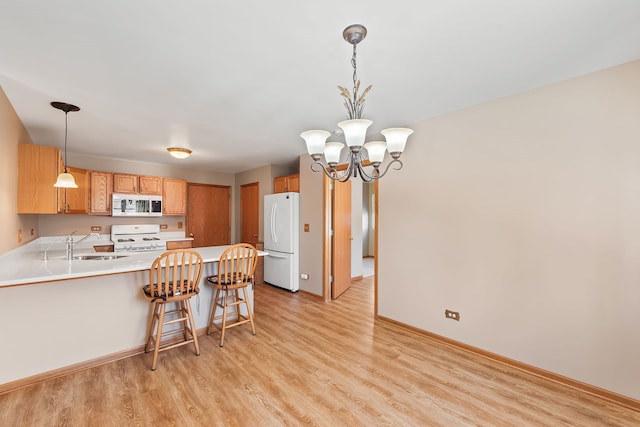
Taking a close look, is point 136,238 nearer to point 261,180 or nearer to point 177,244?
point 177,244

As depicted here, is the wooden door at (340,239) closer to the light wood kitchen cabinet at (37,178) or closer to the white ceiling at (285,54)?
the white ceiling at (285,54)

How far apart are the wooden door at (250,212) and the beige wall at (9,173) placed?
136 inches

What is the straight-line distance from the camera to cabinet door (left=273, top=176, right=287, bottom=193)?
5227mm

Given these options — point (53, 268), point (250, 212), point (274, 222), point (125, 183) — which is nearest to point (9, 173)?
point (53, 268)

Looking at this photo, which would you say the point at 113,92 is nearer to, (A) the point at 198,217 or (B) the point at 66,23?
(B) the point at 66,23

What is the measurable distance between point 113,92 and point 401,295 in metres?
3.59

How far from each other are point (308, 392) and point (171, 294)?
147 cm

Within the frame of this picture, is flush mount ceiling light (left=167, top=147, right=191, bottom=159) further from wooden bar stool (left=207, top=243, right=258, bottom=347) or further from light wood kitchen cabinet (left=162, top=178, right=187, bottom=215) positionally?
wooden bar stool (left=207, top=243, right=258, bottom=347)

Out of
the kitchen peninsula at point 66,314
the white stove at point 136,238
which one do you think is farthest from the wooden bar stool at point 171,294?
the white stove at point 136,238

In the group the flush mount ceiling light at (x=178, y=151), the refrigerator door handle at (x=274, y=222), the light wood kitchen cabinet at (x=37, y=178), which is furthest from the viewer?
the refrigerator door handle at (x=274, y=222)

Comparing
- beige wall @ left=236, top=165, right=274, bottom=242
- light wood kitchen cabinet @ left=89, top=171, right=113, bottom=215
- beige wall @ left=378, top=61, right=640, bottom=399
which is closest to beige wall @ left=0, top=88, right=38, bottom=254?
light wood kitchen cabinet @ left=89, top=171, right=113, bottom=215

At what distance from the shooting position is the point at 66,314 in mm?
2379

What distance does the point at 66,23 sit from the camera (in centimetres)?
157

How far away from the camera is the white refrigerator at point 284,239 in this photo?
472cm
